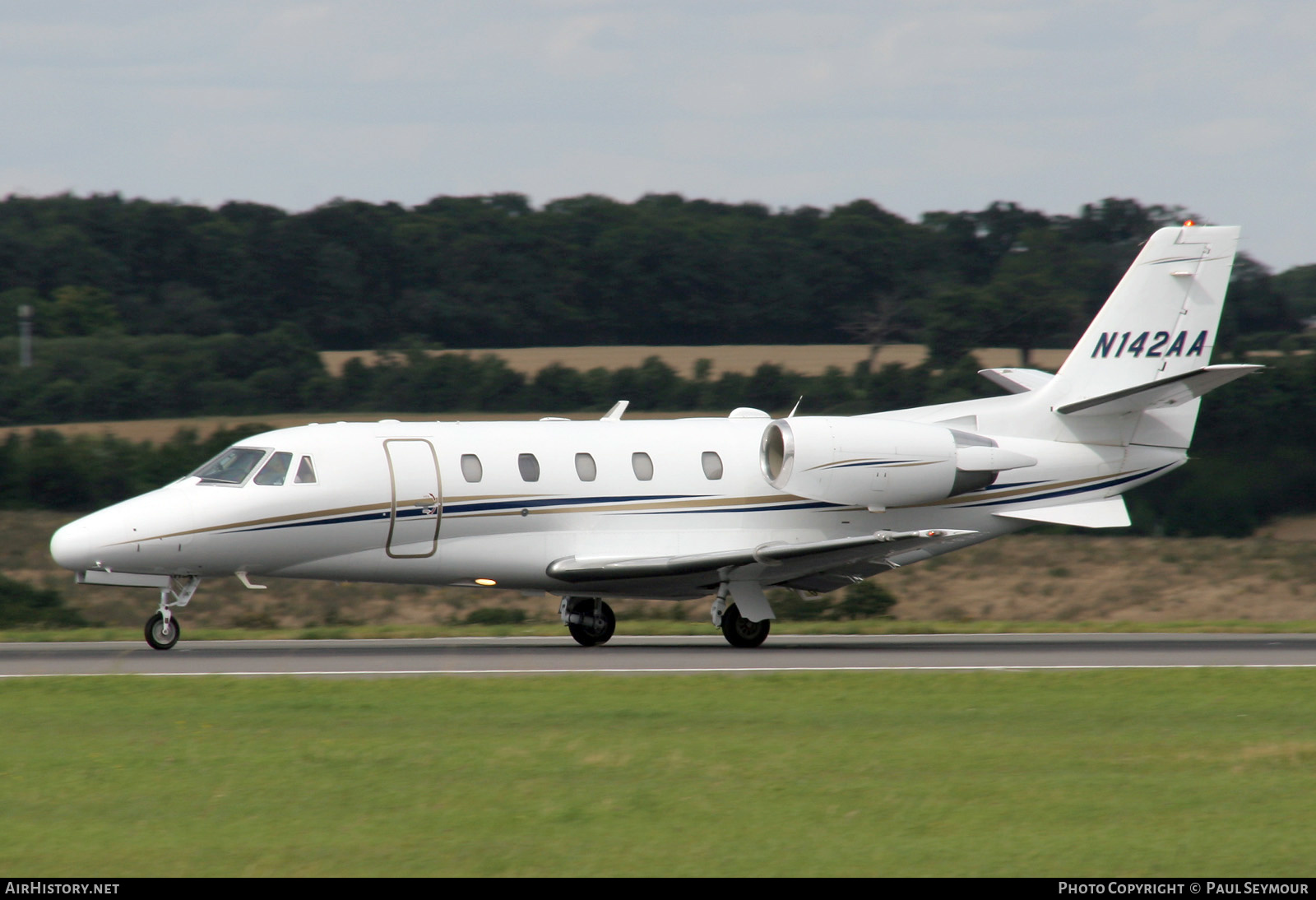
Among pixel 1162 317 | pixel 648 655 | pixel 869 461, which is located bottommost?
pixel 648 655

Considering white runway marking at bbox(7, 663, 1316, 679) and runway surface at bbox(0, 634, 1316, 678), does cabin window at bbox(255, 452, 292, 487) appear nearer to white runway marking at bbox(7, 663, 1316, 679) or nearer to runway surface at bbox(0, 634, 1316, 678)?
runway surface at bbox(0, 634, 1316, 678)

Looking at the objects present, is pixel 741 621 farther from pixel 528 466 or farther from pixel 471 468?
pixel 471 468

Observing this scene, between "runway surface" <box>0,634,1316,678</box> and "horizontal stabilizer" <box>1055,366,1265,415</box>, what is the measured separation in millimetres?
3474

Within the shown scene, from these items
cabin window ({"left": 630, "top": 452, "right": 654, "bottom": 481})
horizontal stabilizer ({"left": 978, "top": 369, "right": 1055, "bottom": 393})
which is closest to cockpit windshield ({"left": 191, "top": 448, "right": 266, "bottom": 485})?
cabin window ({"left": 630, "top": 452, "right": 654, "bottom": 481})

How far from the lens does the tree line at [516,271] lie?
7038 centimetres

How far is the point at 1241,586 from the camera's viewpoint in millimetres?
36812

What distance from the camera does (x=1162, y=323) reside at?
24469 mm

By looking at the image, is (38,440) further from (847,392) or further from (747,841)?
(747,841)

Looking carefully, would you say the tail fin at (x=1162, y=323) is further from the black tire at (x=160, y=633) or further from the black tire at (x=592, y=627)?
the black tire at (x=160, y=633)

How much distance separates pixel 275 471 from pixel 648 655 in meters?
5.56

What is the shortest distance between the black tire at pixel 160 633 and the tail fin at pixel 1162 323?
1328cm

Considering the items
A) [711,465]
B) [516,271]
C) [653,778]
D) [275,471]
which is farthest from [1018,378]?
[516,271]

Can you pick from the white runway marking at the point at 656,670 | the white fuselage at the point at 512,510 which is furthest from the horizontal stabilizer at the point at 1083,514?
the white runway marking at the point at 656,670
